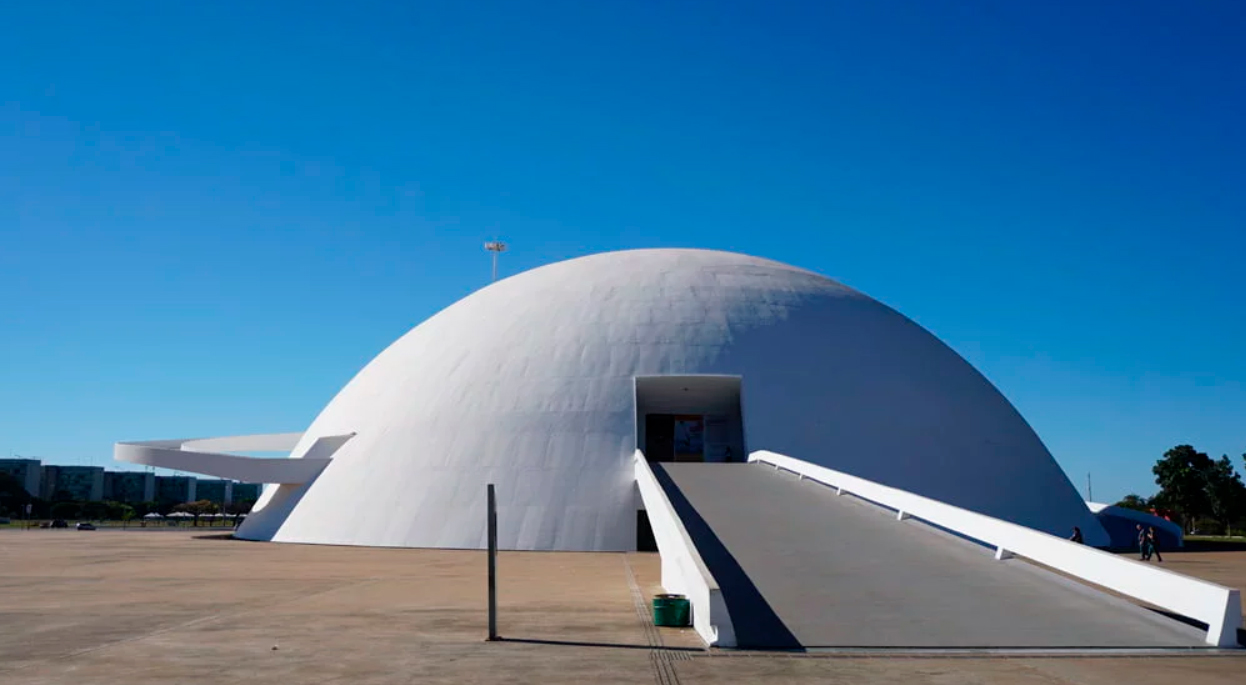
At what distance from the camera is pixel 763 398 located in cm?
2812

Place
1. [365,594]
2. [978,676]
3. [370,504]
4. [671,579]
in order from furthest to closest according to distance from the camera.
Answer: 1. [370,504]
2. [365,594]
3. [671,579]
4. [978,676]

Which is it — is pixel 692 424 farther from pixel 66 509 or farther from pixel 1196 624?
pixel 66 509

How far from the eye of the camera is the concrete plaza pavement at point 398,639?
353 inches

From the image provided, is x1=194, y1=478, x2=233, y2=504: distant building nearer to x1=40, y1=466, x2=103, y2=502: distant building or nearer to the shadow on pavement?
x1=40, y1=466, x2=103, y2=502: distant building

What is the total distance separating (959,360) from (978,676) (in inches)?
1026

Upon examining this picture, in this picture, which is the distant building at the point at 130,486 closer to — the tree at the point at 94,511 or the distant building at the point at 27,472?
the distant building at the point at 27,472

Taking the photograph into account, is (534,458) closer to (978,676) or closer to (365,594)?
(365,594)

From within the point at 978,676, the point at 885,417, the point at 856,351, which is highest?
the point at 856,351

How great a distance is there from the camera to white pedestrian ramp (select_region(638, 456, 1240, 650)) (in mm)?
10477

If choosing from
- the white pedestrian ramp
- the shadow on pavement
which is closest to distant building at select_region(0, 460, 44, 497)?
the white pedestrian ramp

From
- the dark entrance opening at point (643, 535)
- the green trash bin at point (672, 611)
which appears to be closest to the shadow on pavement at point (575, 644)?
the green trash bin at point (672, 611)

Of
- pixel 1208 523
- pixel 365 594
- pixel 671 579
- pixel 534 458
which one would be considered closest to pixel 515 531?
pixel 534 458

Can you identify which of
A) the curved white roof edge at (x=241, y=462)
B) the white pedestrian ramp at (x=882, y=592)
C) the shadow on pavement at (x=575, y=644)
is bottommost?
the shadow on pavement at (x=575, y=644)

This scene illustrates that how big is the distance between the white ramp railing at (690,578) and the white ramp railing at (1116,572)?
4316mm
